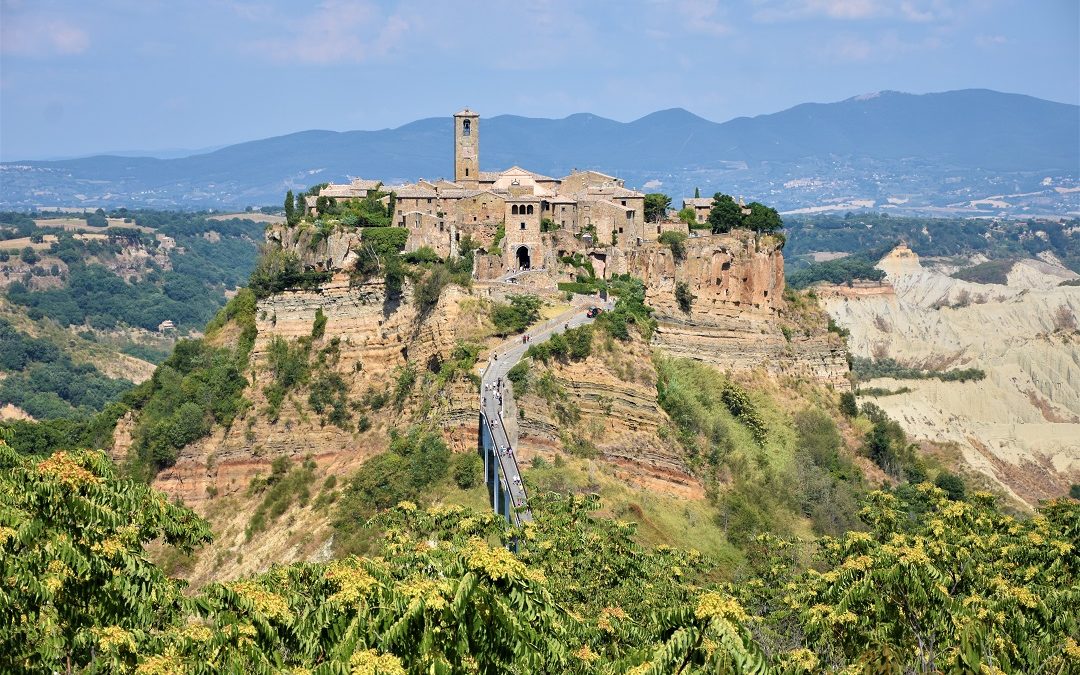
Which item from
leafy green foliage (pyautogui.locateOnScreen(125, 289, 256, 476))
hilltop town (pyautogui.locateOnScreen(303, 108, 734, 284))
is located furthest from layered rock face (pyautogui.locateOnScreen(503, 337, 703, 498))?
leafy green foliage (pyautogui.locateOnScreen(125, 289, 256, 476))

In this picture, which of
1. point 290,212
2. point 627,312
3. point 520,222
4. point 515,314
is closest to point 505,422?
point 515,314

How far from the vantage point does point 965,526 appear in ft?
97.5

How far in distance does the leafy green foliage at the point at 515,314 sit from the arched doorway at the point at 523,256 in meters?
7.13

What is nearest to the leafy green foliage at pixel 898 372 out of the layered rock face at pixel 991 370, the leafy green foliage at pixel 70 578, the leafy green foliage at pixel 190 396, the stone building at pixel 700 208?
the layered rock face at pixel 991 370

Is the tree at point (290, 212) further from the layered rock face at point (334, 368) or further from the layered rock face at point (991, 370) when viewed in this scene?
the layered rock face at point (991, 370)

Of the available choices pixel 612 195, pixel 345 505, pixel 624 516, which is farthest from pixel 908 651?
pixel 612 195

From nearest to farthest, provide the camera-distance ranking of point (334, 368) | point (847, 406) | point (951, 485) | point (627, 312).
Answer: point (627, 312) → point (334, 368) → point (951, 485) → point (847, 406)

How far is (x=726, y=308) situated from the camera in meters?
63.8

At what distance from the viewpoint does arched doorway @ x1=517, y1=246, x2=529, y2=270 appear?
64250 millimetres

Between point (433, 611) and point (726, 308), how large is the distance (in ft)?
161

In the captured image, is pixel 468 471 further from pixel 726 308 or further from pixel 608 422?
pixel 726 308

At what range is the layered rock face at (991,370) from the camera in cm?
8631

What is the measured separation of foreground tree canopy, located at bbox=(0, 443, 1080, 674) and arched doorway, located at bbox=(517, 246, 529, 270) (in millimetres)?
37323

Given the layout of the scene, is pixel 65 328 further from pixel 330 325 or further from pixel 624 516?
pixel 624 516
